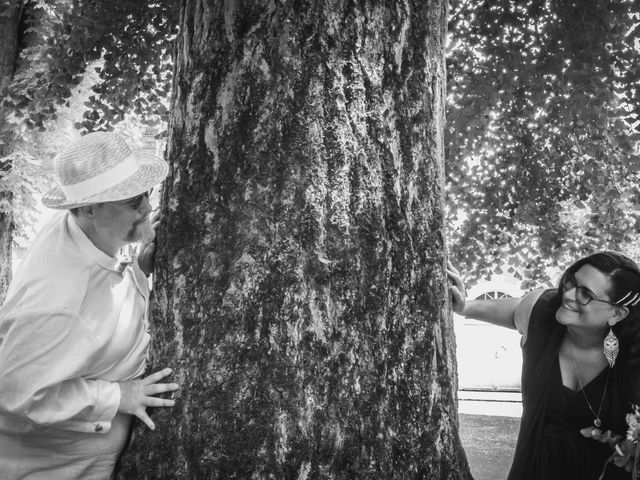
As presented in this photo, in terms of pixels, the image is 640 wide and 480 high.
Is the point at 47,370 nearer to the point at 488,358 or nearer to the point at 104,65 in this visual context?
the point at 104,65

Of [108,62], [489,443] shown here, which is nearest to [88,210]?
[108,62]

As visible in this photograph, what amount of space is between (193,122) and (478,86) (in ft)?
11.1

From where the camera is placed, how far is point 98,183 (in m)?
2.04

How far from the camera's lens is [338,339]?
5.90ft

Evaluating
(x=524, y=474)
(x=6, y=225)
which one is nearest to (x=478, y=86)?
(x=524, y=474)

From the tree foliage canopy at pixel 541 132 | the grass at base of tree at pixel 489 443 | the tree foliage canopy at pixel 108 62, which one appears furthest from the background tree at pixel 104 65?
the grass at base of tree at pixel 489 443

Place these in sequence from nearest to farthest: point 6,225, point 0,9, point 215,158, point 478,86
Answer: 1. point 215,158
2. point 478,86
3. point 0,9
4. point 6,225

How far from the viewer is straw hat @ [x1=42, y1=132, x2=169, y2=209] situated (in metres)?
2.02

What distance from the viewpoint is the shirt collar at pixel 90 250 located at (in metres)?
2.02

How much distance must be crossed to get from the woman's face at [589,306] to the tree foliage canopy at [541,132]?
1.69 m

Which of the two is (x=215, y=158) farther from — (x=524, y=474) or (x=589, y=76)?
(x=589, y=76)

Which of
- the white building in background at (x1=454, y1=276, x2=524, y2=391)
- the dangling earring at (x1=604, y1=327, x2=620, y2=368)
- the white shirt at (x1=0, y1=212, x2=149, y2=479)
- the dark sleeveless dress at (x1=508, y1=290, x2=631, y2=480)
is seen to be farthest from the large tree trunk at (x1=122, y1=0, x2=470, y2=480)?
the white building in background at (x1=454, y1=276, x2=524, y2=391)

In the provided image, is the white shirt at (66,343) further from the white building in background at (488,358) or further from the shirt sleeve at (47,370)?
the white building in background at (488,358)

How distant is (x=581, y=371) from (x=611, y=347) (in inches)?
7.0
